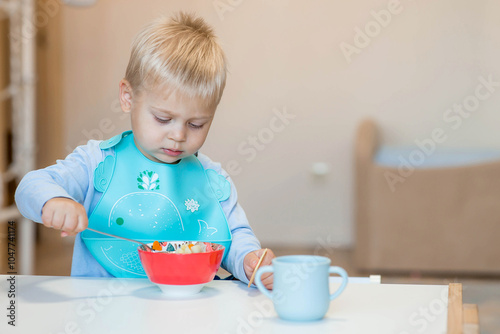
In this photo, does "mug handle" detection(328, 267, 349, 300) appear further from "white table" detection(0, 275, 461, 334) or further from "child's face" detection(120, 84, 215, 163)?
"child's face" detection(120, 84, 215, 163)

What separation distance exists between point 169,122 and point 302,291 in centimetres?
41

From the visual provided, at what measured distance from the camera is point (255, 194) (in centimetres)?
345

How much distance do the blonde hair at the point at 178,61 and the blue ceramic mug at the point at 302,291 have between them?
39 cm

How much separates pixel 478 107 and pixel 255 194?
129 cm

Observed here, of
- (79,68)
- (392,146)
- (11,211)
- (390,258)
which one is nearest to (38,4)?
(79,68)

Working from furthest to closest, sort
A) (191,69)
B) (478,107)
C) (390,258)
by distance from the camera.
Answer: (478,107) → (390,258) → (191,69)

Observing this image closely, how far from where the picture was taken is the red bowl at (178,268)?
0.77 m

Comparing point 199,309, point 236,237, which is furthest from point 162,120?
point 199,309

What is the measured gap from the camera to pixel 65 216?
2.49ft

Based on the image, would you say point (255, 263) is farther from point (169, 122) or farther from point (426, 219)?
point (426, 219)

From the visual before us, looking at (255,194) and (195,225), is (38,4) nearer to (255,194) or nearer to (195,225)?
(255,194)

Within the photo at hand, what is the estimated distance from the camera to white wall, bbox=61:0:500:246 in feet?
11.0

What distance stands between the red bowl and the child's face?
9.4 inches

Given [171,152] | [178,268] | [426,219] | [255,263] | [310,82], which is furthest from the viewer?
[310,82]
